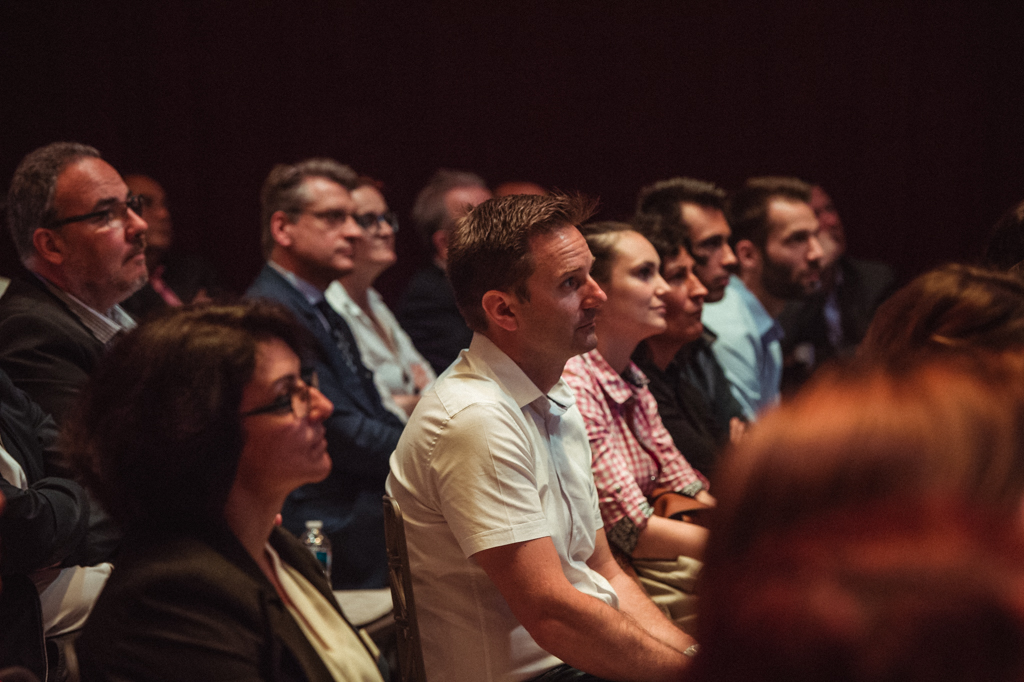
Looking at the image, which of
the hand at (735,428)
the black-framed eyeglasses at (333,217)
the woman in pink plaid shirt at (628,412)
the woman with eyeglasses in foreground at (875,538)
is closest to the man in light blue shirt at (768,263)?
the hand at (735,428)

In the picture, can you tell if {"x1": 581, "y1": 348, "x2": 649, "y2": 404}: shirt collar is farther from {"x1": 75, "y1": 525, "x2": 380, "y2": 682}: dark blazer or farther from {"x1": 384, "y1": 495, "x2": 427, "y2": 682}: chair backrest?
{"x1": 75, "y1": 525, "x2": 380, "y2": 682}: dark blazer

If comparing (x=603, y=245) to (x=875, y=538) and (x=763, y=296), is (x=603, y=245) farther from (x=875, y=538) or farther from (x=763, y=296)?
(x=875, y=538)

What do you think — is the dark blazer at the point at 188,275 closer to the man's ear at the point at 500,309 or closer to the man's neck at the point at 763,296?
the man's neck at the point at 763,296

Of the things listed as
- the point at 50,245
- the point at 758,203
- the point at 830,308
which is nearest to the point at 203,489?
the point at 50,245

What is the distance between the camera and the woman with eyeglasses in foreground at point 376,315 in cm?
369

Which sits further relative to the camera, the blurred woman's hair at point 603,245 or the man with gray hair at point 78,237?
the blurred woman's hair at point 603,245

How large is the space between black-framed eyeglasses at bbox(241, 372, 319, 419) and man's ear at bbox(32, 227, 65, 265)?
137cm

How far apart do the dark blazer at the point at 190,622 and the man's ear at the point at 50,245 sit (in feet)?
4.90

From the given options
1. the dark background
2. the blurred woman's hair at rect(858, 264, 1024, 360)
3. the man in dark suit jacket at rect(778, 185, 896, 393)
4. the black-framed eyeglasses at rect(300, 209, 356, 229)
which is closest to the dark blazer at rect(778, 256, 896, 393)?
the man in dark suit jacket at rect(778, 185, 896, 393)

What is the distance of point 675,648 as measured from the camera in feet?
5.82

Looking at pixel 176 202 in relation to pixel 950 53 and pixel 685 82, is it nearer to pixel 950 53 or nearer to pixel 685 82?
pixel 685 82

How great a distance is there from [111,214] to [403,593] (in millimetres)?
1557

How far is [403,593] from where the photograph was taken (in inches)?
61.3

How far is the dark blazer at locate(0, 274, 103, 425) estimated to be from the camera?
6.99ft
